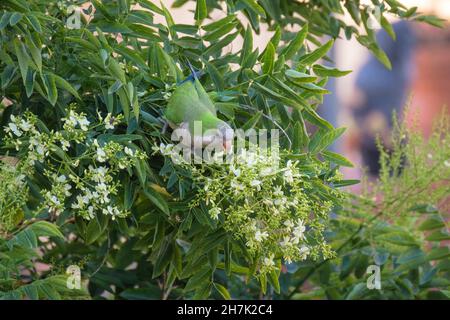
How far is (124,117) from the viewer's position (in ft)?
4.94

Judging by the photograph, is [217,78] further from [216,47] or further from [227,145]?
[227,145]

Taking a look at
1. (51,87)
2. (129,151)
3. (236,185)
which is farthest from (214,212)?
(51,87)

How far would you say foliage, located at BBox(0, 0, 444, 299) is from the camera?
4.75ft

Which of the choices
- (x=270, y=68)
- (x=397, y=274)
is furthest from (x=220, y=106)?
(x=397, y=274)

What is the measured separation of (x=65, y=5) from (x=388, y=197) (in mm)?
1088

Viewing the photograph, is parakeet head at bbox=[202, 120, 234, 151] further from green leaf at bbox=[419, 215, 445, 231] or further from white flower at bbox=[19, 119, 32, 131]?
green leaf at bbox=[419, 215, 445, 231]

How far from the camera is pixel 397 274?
2258 millimetres

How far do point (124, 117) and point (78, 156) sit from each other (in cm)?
12

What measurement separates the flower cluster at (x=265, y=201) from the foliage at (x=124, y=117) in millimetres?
24

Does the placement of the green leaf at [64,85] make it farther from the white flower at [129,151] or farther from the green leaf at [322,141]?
the green leaf at [322,141]

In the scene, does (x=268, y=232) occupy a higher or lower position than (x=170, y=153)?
lower

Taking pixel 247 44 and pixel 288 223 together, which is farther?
pixel 247 44

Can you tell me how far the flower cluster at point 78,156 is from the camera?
1419 millimetres
